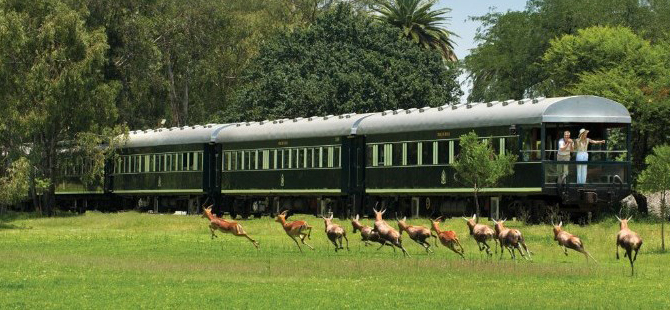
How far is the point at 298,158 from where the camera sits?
6247cm

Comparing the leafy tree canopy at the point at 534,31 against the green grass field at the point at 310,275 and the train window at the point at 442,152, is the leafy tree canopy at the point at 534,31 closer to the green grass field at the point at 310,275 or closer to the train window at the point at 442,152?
the train window at the point at 442,152

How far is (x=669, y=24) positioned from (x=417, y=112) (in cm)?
3959

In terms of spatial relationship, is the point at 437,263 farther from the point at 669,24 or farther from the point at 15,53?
the point at 669,24

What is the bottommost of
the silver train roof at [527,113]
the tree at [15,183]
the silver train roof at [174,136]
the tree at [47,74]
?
the tree at [15,183]

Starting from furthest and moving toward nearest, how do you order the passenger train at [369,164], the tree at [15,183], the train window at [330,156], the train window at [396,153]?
the tree at [15,183] → the train window at [330,156] → the train window at [396,153] → the passenger train at [369,164]

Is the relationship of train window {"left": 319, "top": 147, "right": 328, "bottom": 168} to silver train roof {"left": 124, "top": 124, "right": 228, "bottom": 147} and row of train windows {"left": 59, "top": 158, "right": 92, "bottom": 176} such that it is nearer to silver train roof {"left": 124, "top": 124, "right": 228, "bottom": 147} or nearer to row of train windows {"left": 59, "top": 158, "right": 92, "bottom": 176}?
silver train roof {"left": 124, "top": 124, "right": 228, "bottom": 147}

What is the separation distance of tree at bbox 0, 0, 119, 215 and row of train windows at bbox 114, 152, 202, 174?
3.45 m

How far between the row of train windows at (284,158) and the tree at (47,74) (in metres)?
7.50

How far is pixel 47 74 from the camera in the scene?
67.9 metres

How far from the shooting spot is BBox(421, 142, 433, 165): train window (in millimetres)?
53959

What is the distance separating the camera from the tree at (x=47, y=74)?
6681 cm

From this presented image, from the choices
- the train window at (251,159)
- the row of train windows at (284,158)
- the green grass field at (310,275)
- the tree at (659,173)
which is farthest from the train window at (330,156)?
the tree at (659,173)

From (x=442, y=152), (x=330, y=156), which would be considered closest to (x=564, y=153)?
(x=442, y=152)

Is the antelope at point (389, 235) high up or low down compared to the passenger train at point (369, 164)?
down
